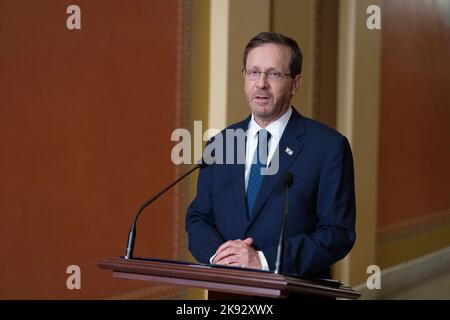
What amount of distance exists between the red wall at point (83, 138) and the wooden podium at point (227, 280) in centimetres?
171

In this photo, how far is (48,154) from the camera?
3611 millimetres

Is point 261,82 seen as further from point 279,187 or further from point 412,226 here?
point 412,226

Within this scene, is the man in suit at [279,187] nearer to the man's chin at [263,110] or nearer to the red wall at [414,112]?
the man's chin at [263,110]

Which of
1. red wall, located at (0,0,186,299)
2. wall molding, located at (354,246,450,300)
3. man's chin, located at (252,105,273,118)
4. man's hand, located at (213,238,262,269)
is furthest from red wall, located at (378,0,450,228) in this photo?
man's hand, located at (213,238,262,269)

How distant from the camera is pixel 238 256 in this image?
1953 mm

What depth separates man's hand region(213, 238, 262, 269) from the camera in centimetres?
195


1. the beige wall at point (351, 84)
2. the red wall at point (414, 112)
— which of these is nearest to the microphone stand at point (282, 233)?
the beige wall at point (351, 84)

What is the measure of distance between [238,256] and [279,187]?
25cm

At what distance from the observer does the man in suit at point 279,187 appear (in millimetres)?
2021

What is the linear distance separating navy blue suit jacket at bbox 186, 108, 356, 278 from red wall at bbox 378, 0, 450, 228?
501 cm
